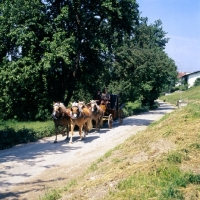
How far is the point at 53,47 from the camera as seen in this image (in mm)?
17844

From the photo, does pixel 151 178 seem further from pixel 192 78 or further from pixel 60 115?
pixel 192 78

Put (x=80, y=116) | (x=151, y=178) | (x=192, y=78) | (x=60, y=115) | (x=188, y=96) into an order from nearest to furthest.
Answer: (x=151, y=178) → (x=60, y=115) → (x=80, y=116) → (x=188, y=96) → (x=192, y=78)

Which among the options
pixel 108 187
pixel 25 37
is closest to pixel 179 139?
pixel 108 187

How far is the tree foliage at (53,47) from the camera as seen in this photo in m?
17.9

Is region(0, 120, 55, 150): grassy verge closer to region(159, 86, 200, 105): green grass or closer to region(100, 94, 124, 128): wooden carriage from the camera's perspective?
region(100, 94, 124, 128): wooden carriage

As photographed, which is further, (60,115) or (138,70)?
(138,70)

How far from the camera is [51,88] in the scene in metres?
21.9

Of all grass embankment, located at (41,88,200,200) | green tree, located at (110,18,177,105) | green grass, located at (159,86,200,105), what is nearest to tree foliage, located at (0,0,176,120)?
green tree, located at (110,18,177,105)

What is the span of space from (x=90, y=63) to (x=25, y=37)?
21.2ft

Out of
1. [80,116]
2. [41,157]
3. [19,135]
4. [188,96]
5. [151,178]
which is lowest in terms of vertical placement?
[41,157]

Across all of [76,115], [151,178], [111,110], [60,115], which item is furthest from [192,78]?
[151,178]

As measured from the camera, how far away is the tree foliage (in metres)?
17.9

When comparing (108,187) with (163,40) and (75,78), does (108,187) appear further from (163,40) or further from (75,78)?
(163,40)

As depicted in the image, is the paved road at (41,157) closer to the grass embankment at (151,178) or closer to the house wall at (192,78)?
the grass embankment at (151,178)
